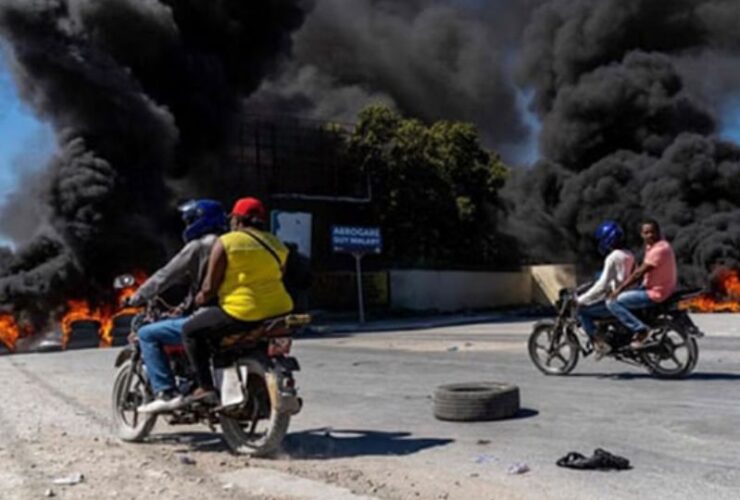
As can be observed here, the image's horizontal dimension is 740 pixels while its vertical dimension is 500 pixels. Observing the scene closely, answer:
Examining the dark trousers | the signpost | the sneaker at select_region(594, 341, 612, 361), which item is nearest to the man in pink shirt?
the sneaker at select_region(594, 341, 612, 361)

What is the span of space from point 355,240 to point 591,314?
25.9 meters

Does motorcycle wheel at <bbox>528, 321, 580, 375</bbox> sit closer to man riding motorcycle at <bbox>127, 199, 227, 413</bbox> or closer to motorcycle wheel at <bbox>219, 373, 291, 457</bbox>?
motorcycle wheel at <bbox>219, 373, 291, 457</bbox>

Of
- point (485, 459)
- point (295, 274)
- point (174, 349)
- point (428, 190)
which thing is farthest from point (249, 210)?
point (428, 190)

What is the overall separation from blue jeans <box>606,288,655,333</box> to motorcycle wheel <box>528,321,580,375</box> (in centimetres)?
91

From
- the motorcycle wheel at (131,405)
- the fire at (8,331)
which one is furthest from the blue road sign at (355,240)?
the motorcycle wheel at (131,405)

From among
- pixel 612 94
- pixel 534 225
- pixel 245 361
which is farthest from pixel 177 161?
pixel 245 361

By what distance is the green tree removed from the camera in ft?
145

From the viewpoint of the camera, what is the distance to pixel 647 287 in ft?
34.1

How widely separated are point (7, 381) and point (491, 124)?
55.5 metres

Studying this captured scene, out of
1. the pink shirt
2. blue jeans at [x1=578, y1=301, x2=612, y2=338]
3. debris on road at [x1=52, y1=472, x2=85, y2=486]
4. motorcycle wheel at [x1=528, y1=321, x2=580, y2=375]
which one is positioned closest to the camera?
debris on road at [x1=52, y1=472, x2=85, y2=486]

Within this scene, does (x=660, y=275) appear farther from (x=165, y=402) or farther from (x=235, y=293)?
(x=165, y=402)

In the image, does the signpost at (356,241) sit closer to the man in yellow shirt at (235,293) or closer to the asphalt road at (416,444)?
the asphalt road at (416,444)

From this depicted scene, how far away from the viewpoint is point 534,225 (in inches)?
1850

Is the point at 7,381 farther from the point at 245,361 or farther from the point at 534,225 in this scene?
the point at 534,225
